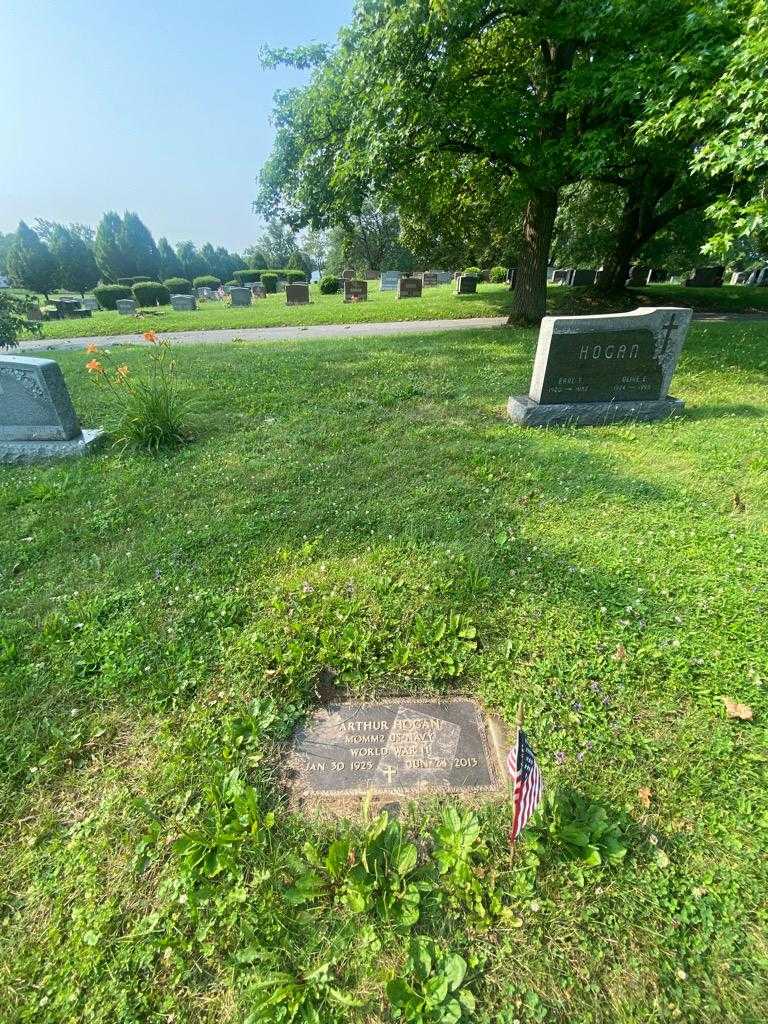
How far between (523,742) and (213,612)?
199 cm

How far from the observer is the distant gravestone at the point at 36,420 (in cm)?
493

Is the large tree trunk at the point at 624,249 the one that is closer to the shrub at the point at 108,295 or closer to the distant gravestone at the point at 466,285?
the distant gravestone at the point at 466,285

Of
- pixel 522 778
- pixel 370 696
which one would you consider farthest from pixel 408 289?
pixel 522 778

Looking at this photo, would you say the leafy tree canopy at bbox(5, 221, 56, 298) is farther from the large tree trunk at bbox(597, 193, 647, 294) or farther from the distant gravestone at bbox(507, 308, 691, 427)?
the distant gravestone at bbox(507, 308, 691, 427)

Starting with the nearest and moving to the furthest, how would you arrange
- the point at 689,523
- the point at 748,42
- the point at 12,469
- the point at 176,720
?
the point at 176,720 → the point at 689,523 → the point at 12,469 → the point at 748,42

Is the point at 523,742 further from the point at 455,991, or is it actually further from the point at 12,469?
the point at 12,469

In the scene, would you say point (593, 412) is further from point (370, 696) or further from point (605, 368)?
point (370, 696)

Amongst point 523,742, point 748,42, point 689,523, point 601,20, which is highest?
point 601,20

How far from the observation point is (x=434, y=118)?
8.18 metres

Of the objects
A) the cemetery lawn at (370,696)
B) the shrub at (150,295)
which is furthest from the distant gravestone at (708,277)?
the shrub at (150,295)

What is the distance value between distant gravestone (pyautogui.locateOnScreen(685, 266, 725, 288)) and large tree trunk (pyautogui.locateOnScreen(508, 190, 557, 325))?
16.9 metres

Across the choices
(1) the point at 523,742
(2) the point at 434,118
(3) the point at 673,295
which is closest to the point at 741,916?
(1) the point at 523,742

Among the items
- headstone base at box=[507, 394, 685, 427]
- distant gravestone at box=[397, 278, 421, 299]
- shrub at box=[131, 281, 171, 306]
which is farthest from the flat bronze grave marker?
shrub at box=[131, 281, 171, 306]

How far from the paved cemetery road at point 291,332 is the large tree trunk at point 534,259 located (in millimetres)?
1140
